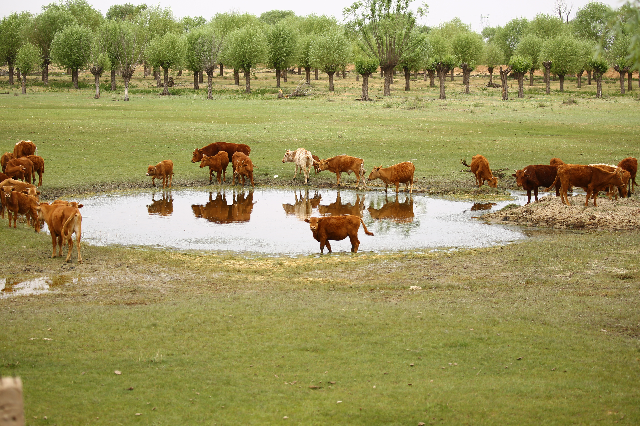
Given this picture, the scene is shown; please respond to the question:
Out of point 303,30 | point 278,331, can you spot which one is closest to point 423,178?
point 278,331

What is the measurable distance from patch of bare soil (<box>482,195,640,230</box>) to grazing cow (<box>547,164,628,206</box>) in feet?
1.55

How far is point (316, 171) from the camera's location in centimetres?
2969

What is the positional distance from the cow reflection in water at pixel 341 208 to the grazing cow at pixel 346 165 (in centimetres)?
258

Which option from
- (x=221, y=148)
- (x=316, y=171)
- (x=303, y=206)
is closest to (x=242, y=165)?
(x=221, y=148)

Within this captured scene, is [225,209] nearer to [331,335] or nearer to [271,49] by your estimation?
[331,335]

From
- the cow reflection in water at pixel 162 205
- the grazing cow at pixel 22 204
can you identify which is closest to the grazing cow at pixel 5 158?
the cow reflection in water at pixel 162 205

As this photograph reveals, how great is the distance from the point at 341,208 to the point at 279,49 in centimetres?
7240

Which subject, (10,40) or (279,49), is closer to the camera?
(10,40)

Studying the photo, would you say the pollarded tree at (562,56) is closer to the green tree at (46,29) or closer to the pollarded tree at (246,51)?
the pollarded tree at (246,51)

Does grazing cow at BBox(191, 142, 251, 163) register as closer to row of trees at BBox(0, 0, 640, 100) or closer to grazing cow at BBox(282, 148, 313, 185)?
grazing cow at BBox(282, 148, 313, 185)

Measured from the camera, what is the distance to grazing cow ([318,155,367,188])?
89.8ft

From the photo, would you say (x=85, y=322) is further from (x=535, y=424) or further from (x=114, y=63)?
(x=114, y=63)

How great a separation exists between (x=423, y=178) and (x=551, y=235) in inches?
394

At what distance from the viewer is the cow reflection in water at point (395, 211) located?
2177 centimetres
